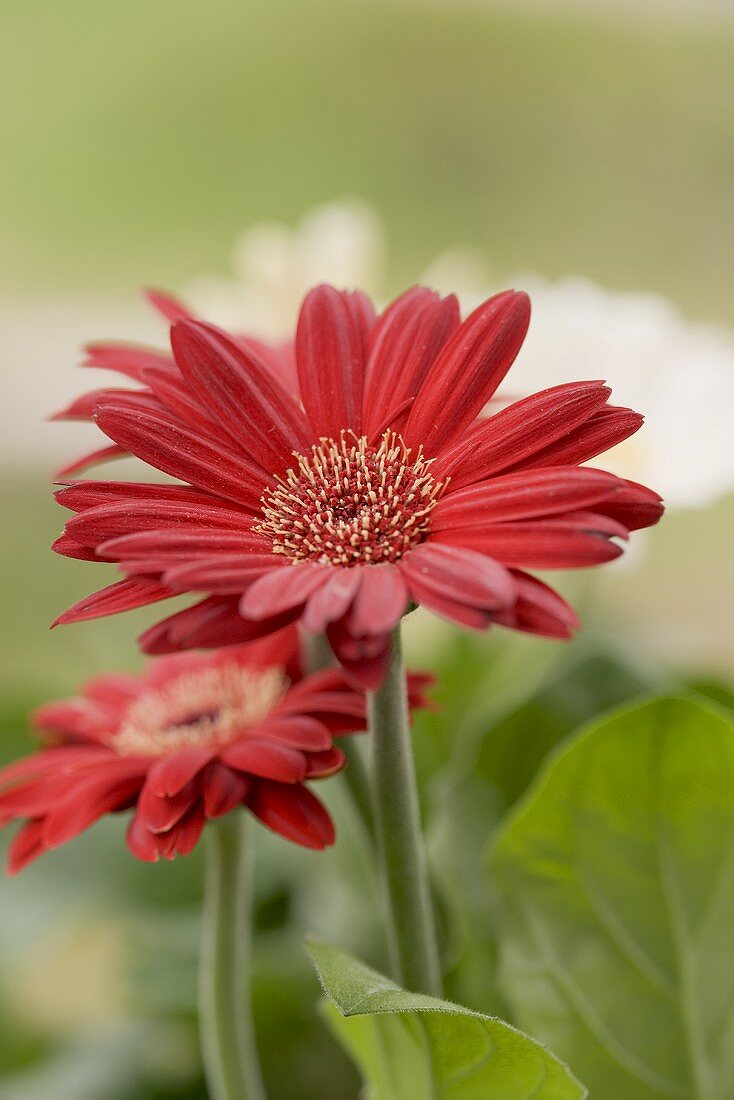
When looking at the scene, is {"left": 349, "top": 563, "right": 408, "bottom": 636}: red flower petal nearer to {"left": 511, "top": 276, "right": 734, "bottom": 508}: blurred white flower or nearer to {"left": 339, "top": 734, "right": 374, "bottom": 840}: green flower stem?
{"left": 339, "top": 734, "right": 374, "bottom": 840}: green flower stem

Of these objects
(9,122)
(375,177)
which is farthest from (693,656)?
(9,122)

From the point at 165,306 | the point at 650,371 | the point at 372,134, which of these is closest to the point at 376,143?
the point at 372,134

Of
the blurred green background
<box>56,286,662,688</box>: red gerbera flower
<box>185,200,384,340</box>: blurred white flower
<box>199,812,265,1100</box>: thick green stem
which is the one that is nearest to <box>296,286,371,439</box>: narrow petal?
<box>56,286,662,688</box>: red gerbera flower

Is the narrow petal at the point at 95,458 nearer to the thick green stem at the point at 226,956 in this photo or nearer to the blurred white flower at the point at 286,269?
the thick green stem at the point at 226,956

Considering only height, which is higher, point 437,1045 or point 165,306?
point 165,306

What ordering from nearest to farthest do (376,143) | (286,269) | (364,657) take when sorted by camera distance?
(364,657)
(286,269)
(376,143)

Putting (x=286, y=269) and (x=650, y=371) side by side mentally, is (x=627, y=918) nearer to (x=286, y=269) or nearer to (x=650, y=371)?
(x=650, y=371)

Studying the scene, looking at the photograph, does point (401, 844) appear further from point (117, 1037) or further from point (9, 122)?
point (9, 122)
